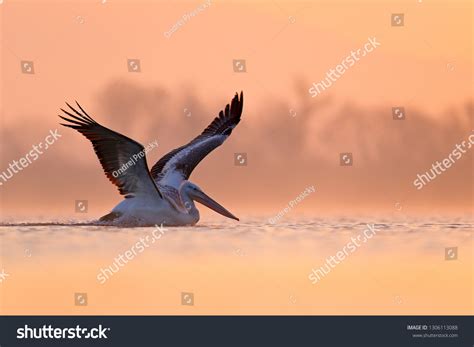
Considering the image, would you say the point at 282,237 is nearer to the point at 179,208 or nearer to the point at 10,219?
the point at 179,208

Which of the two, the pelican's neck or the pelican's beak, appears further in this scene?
the pelican's beak

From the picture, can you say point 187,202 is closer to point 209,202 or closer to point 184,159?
point 209,202

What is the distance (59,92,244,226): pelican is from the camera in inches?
552

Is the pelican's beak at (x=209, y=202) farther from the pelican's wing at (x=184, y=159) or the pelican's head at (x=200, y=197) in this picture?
the pelican's wing at (x=184, y=159)

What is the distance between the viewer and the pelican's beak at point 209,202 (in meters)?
16.8

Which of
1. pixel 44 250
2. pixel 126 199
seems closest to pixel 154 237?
pixel 126 199

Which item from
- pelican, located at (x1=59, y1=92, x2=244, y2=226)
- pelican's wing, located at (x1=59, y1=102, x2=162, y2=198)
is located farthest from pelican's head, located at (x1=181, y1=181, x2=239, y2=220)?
pelican's wing, located at (x1=59, y1=102, x2=162, y2=198)

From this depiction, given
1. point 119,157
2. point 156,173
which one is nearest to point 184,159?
point 156,173

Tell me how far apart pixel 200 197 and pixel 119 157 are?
278 centimetres

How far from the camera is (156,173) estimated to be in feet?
55.9

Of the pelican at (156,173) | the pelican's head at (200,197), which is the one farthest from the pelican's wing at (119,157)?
the pelican's head at (200,197)

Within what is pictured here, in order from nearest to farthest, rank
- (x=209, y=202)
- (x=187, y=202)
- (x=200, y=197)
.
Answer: (x=187, y=202) < (x=200, y=197) < (x=209, y=202)

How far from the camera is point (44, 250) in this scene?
1437cm

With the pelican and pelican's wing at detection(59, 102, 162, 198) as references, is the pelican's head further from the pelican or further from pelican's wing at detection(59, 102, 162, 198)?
pelican's wing at detection(59, 102, 162, 198)
